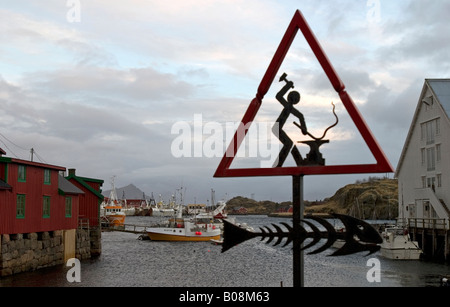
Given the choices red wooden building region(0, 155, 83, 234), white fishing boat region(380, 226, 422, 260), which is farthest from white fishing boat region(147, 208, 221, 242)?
red wooden building region(0, 155, 83, 234)

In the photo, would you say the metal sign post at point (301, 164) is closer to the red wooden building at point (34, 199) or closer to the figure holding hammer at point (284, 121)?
the figure holding hammer at point (284, 121)

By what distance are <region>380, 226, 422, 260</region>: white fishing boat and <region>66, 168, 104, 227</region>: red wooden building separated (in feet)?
102

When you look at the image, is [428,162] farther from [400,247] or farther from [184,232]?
[184,232]

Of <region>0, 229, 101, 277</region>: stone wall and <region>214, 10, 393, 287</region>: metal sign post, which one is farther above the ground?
<region>214, 10, 393, 287</region>: metal sign post

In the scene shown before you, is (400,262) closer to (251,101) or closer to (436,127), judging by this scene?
(436,127)

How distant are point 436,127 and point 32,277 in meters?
42.0

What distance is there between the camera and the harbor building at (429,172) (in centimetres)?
5203

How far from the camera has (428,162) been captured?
185 ft

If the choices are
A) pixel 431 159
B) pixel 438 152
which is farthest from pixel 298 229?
pixel 431 159

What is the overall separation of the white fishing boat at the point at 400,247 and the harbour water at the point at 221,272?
1.04m

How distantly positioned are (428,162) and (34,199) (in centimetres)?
4085

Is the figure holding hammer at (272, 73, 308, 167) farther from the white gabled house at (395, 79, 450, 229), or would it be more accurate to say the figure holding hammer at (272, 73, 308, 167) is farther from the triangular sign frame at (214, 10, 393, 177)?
the white gabled house at (395, 79, 450, 229)

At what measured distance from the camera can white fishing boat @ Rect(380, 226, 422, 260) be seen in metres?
54.1
